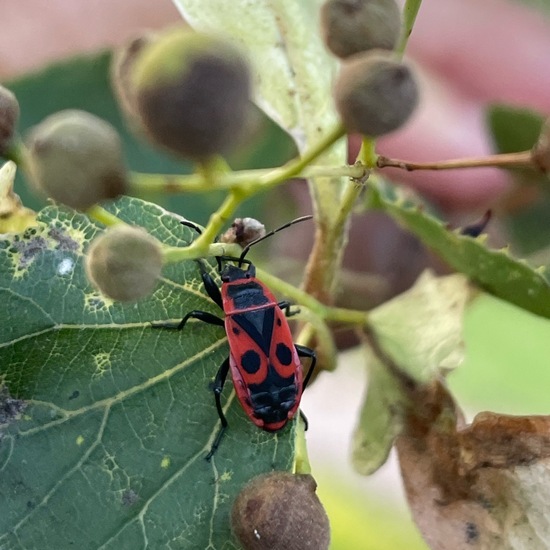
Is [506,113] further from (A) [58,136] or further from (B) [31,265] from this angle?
(A) [58,136]

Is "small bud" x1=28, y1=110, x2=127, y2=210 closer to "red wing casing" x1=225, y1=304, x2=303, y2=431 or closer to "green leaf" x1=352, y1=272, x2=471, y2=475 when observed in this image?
"red wing casing" x1=225, y1=304, x2=303, y2=431

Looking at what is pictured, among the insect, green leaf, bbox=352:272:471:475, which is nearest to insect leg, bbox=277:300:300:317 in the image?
the insect

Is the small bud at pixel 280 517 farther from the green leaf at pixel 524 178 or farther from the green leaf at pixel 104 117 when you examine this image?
the green leaf at pixel 524 178

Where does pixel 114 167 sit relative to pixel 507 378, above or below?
above

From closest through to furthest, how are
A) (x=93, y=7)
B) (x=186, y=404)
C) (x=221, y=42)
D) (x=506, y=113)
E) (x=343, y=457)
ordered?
(x=221, y=42) < (x=186, y=404) < (x=506, y=113) < (x=343, y=457) < (x=93, y=7)

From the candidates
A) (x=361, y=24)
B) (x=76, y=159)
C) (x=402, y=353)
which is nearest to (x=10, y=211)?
(x=76, y=159)

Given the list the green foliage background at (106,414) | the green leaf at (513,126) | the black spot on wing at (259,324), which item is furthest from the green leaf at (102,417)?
the green leaf at (513,126)

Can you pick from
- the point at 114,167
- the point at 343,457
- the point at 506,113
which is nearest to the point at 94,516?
the point at 114,167
